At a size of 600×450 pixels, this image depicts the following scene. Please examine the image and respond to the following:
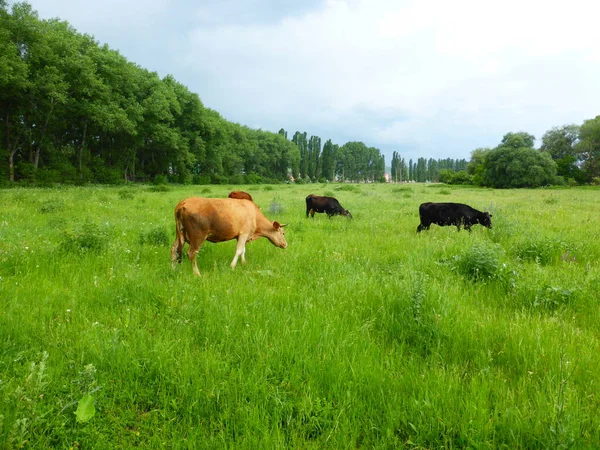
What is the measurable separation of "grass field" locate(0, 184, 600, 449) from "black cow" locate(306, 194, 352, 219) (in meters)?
8.11

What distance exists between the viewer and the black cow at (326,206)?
45.9 feet

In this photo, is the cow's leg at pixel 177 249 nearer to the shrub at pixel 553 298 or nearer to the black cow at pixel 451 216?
the shrub at pixel 553 298

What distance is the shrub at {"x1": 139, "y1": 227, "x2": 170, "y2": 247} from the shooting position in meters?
7.76

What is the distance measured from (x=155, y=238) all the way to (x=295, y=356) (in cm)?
616

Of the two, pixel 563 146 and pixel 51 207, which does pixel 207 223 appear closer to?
pixel 51 207

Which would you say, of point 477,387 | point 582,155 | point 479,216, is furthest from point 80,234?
point 582,155

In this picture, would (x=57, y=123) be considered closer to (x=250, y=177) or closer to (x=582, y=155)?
(x=250, y=177)

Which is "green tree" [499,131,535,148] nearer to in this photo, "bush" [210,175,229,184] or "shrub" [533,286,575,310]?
"bush" [210,175,229,184]

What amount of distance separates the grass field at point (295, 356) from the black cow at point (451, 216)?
482cm


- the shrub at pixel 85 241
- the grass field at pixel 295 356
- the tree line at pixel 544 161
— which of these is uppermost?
the tree line at pixel 544 161

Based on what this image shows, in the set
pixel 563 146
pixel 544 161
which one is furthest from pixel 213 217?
pixel 563 146

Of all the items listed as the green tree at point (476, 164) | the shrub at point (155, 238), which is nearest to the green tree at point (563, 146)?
the green tree at point (476, 164)

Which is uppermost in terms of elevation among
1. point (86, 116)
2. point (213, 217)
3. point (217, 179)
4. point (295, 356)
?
point (86, 116)

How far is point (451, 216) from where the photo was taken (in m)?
10.7
